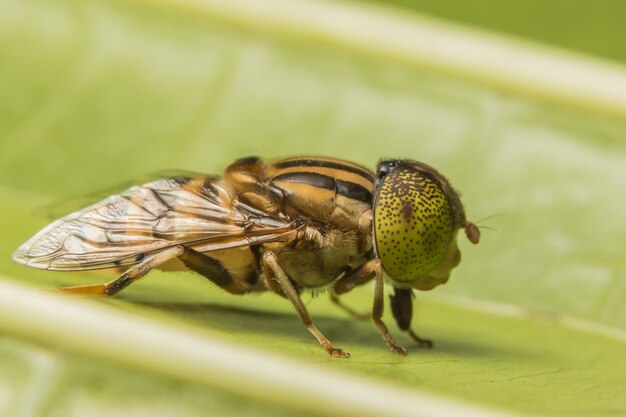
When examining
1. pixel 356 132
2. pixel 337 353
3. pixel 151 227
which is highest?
pixel 356 132

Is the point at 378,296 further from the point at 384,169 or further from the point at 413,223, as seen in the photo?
the point at 384,169

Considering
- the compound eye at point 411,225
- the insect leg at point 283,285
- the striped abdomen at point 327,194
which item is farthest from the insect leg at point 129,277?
the compound eye at point 411,225

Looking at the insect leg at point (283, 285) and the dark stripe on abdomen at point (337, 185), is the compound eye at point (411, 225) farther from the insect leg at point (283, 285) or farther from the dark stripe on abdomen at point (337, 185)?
the insect leg at point (283, 285)

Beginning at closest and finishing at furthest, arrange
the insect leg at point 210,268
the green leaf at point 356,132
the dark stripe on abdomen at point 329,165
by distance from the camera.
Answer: the insect leg at point 210,268 → the dark stripe on abdomen at point 329,165 → the green leaf at point 356,132

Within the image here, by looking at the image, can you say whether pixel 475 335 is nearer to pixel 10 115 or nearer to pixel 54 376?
pixel 54 376

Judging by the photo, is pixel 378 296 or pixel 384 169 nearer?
pixel 378 296

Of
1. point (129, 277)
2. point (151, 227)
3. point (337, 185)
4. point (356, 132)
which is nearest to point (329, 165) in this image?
point (337, 185)

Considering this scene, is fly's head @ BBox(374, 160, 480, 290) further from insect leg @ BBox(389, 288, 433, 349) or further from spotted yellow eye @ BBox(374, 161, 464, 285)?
insect leg @ BBox(389, 288, 433, 349)

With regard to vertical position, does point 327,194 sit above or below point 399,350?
above
